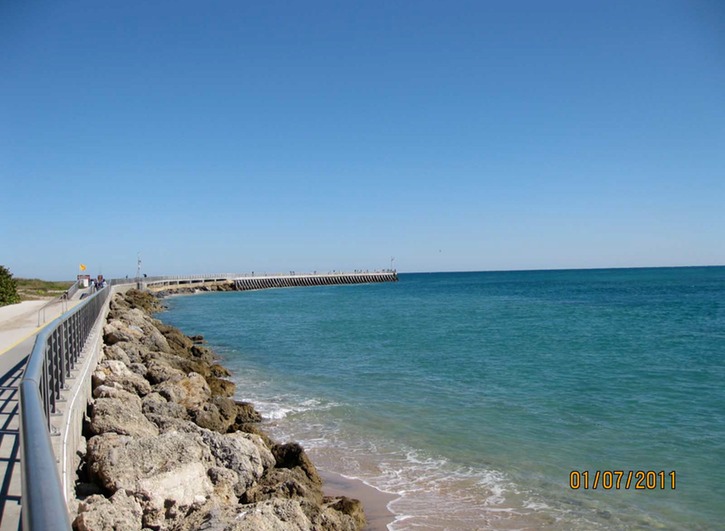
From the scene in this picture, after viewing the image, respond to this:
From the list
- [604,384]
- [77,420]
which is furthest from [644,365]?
[77,420]

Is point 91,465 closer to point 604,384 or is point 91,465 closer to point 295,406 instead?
point 295,406

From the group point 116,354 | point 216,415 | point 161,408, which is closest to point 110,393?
point 161,408

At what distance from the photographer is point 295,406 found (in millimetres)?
14820

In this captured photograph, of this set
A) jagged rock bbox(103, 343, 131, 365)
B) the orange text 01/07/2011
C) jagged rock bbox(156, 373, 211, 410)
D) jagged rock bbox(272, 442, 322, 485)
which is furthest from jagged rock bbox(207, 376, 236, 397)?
the orange text 01/07/2011

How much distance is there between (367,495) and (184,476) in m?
3.30

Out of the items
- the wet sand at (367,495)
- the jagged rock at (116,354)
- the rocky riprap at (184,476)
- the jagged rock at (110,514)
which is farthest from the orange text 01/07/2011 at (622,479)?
the jagged rock at (116,354)

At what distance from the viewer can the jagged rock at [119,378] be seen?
A: 10734mm

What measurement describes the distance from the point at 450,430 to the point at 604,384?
23.8 ft

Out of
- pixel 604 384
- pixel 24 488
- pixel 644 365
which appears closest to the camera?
pixel 24 488

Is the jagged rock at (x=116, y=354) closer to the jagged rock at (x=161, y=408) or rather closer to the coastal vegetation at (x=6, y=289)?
the jagged rock at (x=161, y=408)

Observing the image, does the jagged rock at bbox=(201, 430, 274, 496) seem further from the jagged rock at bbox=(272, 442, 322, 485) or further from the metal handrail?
the metal handrail

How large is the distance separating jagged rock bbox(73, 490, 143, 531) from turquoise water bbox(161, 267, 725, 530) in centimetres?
371

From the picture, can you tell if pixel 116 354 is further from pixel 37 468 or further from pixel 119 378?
pixel 37 468

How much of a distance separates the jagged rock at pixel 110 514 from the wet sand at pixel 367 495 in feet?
10.5
